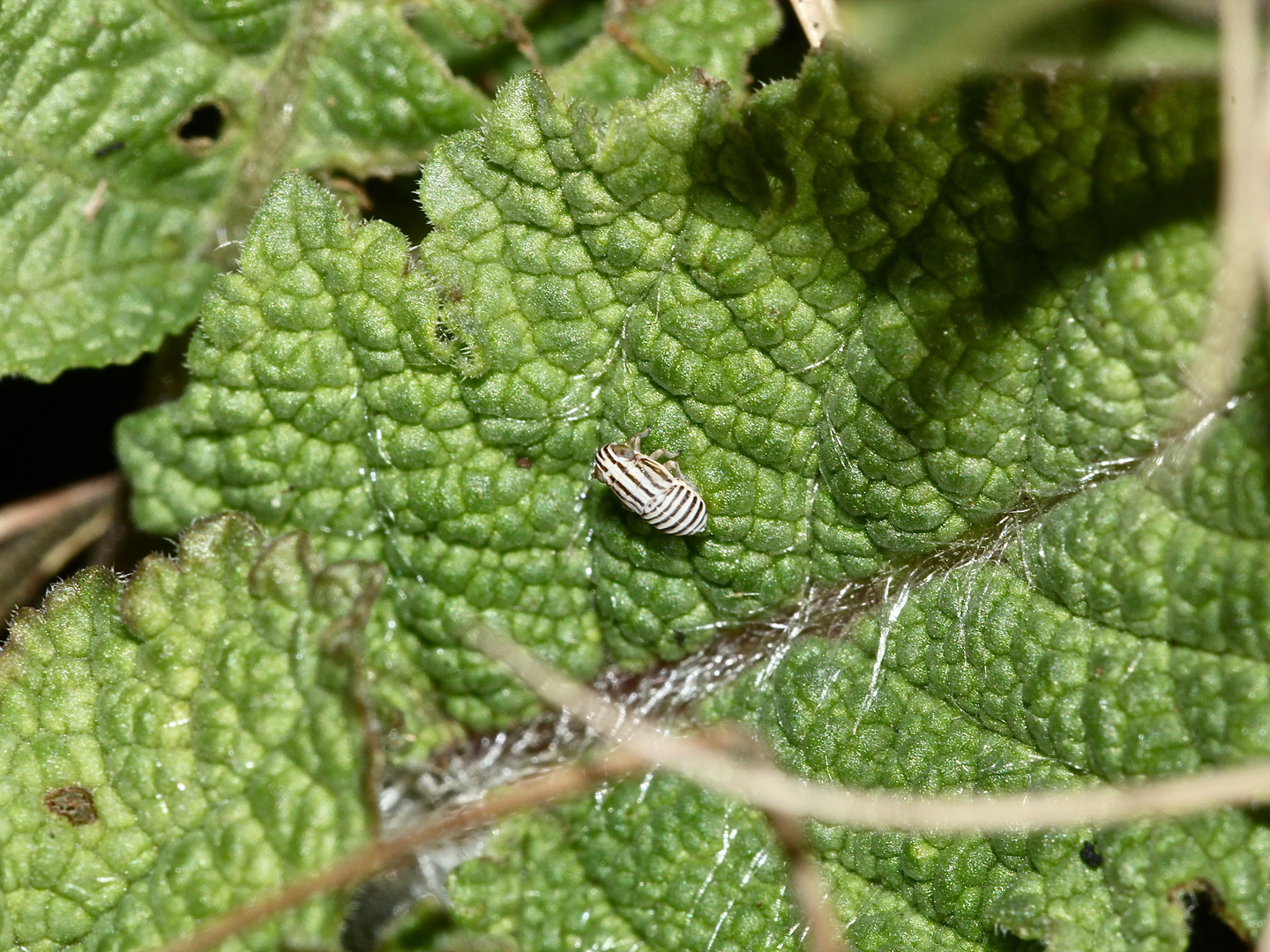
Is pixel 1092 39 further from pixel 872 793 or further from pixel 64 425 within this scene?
pixel 64 425

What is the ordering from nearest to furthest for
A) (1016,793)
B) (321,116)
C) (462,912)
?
1. (1016,793)
2. (462,912)
3. (321,116)

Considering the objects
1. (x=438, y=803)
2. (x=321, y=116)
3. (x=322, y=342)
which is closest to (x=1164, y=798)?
(x=438, y=803)

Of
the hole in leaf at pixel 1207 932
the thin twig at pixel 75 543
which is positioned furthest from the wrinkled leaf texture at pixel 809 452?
the thin twig at pixel 75 543

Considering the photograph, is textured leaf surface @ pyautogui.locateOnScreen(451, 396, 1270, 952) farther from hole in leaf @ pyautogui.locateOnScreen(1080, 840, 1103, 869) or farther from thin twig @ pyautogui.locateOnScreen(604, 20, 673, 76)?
thin twig @ pyautogui.locateOnScreen(604, 20, 673, 76)

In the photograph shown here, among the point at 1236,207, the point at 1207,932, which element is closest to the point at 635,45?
the point at 1236,207

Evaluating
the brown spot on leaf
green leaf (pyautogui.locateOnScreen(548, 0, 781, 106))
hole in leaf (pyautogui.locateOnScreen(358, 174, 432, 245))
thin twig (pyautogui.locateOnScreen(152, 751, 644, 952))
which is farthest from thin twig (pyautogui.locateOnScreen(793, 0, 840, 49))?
the brown spot on leaf

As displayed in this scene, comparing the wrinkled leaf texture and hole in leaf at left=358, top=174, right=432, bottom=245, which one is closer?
the wrinkled leaf texture

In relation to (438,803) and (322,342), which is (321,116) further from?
(438,803)
